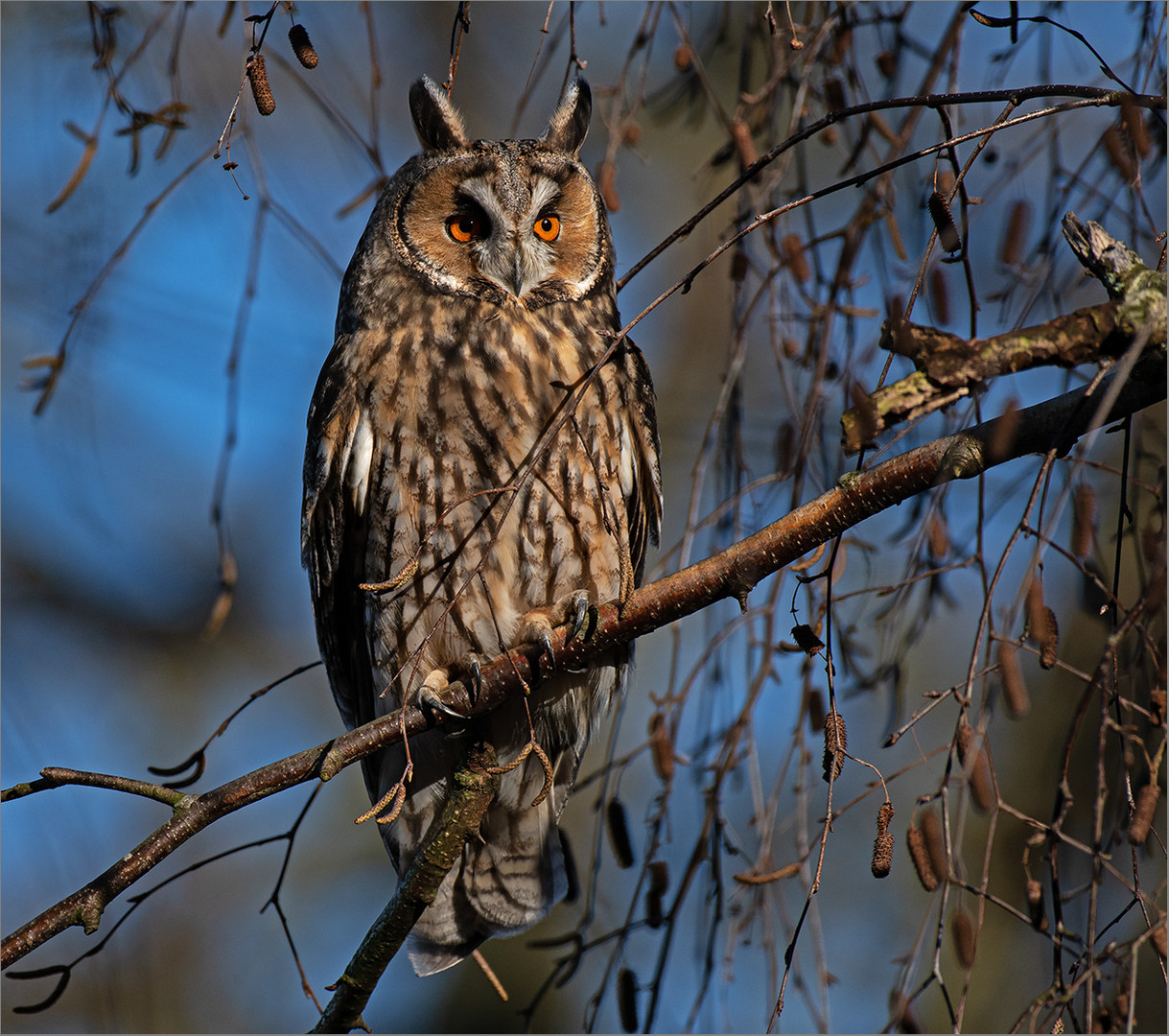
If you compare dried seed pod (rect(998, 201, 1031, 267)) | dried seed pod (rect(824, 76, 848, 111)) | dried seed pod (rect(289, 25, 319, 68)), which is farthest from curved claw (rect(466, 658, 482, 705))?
dried seed pod (rect(824, 76, 848, 111))

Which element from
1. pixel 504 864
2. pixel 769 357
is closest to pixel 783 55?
pixel 504 864

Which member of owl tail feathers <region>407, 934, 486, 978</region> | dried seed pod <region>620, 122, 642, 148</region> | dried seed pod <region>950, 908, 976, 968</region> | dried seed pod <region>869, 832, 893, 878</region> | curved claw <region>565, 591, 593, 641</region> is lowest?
dried seed pod <region>950, 908, 976, 968</region>

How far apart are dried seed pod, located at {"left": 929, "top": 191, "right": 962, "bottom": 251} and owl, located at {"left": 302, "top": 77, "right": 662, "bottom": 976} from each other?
1.02 m

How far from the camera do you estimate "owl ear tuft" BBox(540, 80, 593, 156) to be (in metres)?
2.83

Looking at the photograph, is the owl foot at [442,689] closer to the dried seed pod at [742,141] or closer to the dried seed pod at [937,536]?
the dried seed pod at [937,536]

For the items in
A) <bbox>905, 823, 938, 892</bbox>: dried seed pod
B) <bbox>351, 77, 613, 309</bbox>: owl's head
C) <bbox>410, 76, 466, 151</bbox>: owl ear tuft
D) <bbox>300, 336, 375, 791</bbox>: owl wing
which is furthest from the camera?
<bbox>410, 76, 466, 151</bbox>: owl ear tuft

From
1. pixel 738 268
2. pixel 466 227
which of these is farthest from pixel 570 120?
pixel 738 268

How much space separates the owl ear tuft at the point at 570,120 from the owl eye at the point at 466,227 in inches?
11.2

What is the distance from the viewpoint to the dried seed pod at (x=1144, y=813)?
1459 millimetres

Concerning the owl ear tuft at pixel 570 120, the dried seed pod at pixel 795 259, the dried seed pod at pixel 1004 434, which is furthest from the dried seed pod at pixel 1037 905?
the owl ear tuft at pixel 570 120

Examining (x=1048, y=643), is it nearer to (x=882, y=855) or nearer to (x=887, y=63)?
(x=882, y=855)

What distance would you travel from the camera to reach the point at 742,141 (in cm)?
221

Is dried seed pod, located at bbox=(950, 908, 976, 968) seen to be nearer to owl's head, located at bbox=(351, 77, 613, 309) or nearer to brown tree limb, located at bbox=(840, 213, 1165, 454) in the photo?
brown tree limb, located at bbox=(840, 213, 1165, 454)

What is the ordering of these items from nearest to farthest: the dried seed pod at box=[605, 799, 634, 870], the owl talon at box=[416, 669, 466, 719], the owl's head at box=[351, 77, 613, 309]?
the dried seed pod at box=[605, 799, 634, 870] < the owl talon at box=[416, 669, 466, 719] < the owl's head at box=[351, 77, 613, 309]
